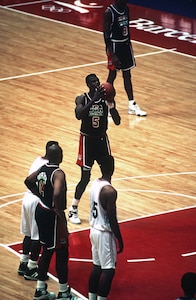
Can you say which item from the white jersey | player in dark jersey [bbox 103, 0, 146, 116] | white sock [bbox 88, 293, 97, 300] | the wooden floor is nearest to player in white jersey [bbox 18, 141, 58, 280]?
the wooden floor

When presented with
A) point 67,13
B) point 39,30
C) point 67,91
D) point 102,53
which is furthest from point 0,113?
point 67,13

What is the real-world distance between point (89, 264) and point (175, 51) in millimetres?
10037

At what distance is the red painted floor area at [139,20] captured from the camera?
22.2 m

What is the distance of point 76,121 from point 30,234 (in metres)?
5.83

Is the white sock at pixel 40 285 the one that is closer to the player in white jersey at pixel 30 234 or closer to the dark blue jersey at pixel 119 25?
the player in white jersey at pixel 30 234

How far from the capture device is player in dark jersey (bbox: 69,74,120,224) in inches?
501

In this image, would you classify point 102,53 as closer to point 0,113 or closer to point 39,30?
point 39,30

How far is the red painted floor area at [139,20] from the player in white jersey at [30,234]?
10.3 m

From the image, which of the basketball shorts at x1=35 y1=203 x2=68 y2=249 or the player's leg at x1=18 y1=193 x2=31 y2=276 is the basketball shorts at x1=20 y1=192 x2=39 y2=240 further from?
the basketball shorts at x1=35 y1=203 x2=68 y2=249

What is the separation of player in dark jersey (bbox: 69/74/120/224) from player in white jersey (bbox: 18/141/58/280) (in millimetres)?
1321

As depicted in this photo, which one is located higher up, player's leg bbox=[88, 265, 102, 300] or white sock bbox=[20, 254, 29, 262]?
player's leg bbox=[88, 265, 102, 300]

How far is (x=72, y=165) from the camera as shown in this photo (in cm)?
1536

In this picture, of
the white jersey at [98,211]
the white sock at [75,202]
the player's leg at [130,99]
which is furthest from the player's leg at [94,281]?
the player's leg at [130,99]

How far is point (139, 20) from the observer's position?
2389 cm
